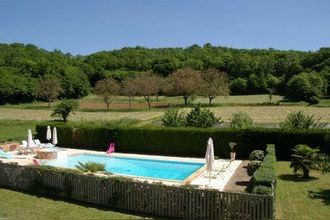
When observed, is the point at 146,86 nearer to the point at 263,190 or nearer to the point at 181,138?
the point at 181,138

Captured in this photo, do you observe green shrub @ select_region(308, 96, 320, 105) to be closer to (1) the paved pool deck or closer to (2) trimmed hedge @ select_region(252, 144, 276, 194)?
(1) the paved pool deck

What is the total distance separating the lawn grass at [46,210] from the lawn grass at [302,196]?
15.8 feet


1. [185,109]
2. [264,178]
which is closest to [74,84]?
[185,109]

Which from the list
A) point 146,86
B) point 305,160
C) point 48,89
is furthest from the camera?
point 48,89

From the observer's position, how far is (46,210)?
1340 cm

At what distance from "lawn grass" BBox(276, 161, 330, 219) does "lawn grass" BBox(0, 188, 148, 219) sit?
15.8 ft

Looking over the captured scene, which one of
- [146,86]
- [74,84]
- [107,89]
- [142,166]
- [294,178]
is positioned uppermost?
[74,84]

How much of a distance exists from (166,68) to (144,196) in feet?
362

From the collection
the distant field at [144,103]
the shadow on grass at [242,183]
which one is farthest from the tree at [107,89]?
the shadow on grass at [242,183]

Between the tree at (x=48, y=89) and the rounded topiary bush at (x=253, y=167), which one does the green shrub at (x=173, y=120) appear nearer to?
the rounded topiary bush at (x=253, y=167)

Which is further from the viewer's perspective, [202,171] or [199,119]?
[199,119]

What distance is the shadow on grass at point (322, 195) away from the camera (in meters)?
14.2

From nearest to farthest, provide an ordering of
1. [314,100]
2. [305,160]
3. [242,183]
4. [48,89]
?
[242,183], [305,160], [314,100], [48,89]

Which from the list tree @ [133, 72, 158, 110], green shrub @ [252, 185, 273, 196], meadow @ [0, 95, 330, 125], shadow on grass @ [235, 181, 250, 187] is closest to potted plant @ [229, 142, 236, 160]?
shadow on grass @ [235, 181, 250, 187]
